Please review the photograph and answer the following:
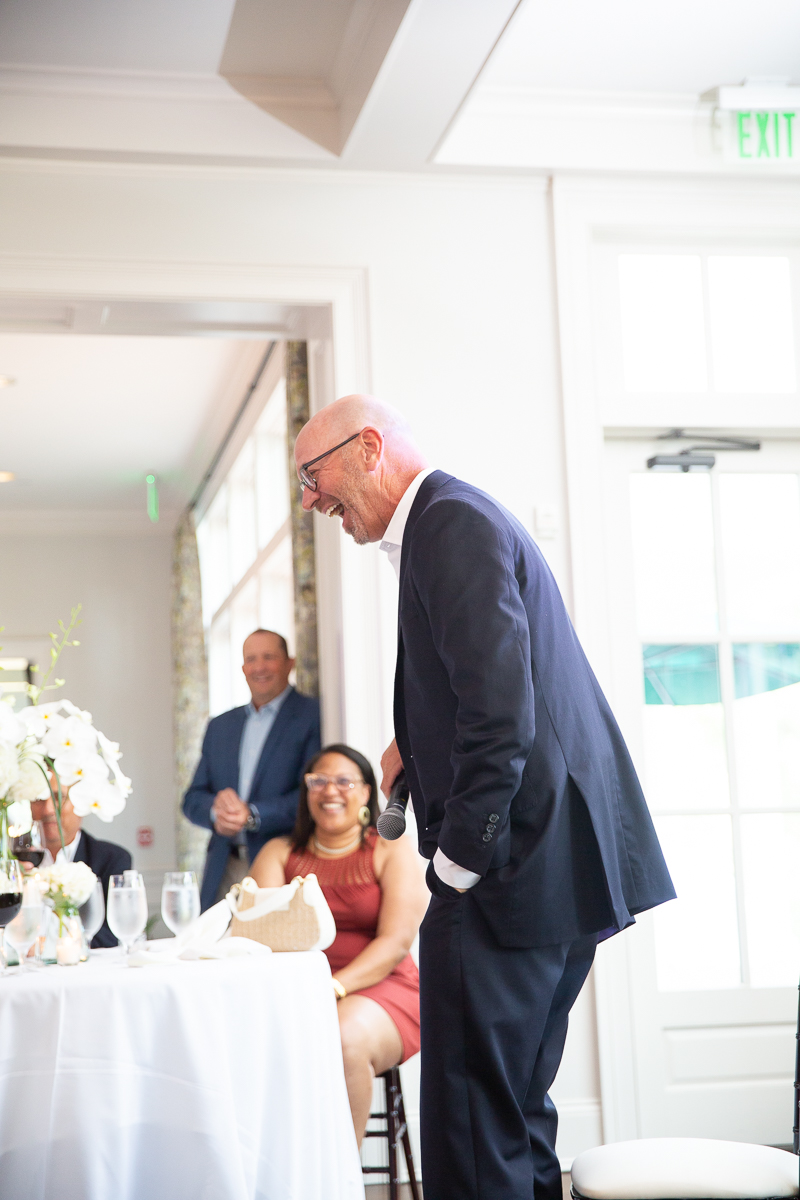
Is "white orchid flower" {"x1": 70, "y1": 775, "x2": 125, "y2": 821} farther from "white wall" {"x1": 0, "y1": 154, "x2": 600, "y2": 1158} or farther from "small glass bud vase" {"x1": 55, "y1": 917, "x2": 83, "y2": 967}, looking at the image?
"white wall" {"x1": 0, "y1": 154, "x2": 600, "y2": 1158}

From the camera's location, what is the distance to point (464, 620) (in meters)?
1.68

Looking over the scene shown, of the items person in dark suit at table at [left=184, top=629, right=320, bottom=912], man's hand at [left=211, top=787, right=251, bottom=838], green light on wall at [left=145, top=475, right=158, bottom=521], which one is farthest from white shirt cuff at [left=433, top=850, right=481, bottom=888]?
green light on wall at [left=145, top=475, right=158, bottom=521]

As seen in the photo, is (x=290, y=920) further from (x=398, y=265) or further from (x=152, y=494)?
(x=152, y=494)

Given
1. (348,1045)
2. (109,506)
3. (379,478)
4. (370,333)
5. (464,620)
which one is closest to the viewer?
(464,620)

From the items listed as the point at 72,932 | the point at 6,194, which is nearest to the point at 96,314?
the point at 6,194

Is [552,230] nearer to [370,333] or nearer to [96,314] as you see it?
[370,333]

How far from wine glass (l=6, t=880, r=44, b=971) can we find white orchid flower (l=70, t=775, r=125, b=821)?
17 centimetres

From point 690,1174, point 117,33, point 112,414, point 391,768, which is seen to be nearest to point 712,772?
point 391,768

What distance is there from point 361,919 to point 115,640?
567 cm

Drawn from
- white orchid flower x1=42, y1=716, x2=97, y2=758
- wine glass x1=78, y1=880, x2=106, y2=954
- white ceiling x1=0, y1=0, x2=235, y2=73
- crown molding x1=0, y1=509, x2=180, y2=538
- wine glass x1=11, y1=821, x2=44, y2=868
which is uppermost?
white ceiling x1=0, y1=0, x2=235, y2=73

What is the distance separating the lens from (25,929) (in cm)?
191

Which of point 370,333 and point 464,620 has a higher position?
point 370,333

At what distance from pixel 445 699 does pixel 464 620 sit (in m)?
0.18

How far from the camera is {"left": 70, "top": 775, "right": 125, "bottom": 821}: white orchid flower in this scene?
6.62ft
